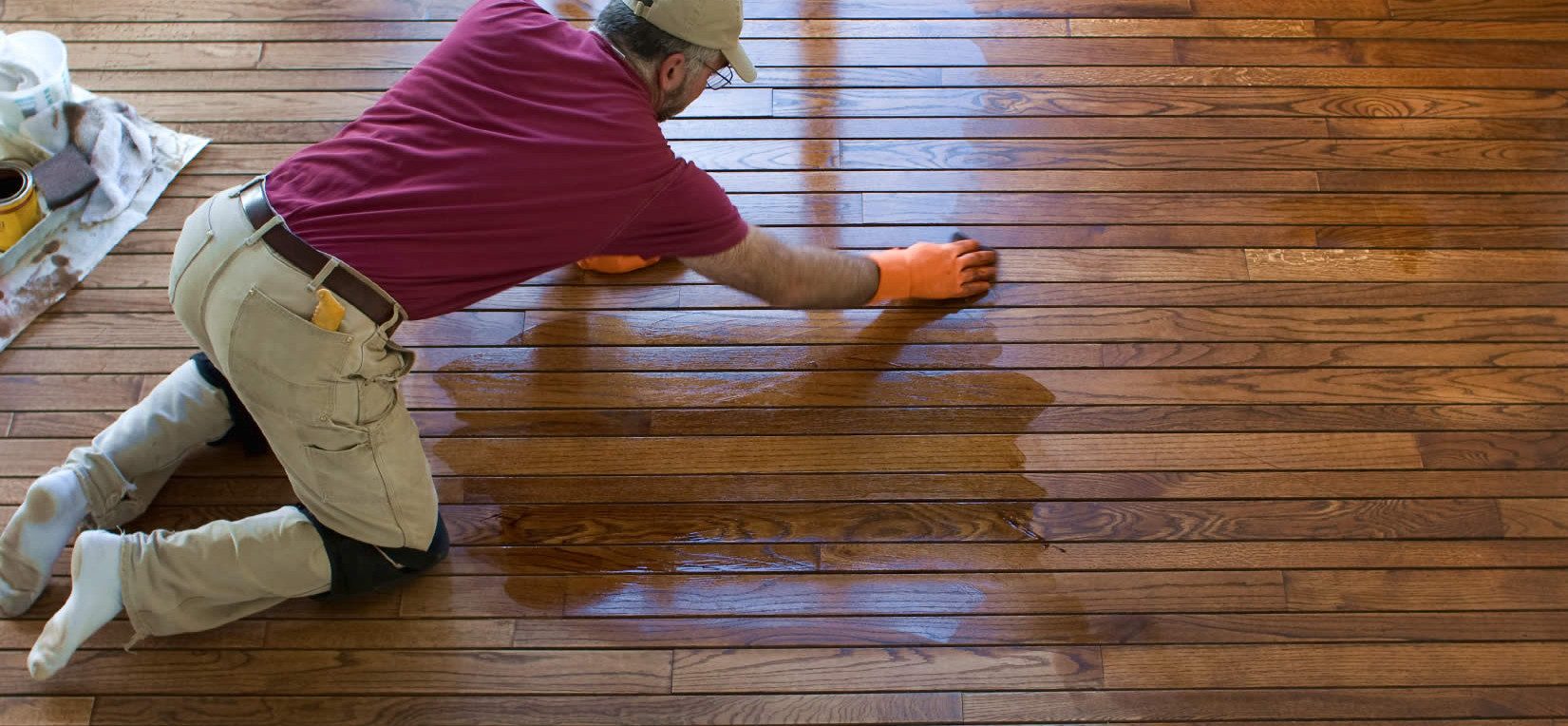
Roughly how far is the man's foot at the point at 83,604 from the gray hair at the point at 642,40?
1.30 meters

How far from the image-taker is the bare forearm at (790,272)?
2346 millimetres

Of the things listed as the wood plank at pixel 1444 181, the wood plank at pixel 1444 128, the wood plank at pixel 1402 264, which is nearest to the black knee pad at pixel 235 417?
the wood plank at pixel 1402 264

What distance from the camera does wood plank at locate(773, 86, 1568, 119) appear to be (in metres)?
3.11

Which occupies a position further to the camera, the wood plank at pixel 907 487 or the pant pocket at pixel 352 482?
the wood plank at pixel 907 487

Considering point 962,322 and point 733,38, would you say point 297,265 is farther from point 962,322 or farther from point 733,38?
point 962,322

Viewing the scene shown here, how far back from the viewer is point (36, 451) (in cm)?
263

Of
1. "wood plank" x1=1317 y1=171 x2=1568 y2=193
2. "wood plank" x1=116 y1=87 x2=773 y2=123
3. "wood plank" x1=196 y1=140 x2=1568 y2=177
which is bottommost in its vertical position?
"wood plank" x1=1317 y1=171 x2=1568 y2=193

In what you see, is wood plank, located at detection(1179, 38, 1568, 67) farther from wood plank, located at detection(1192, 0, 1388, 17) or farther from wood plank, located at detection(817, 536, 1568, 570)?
wood plank, located at detection(817, 536, 1568, 570)

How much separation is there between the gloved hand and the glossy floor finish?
0.08 m

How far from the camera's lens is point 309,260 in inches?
79.6

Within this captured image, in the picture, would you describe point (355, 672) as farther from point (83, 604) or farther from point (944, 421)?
point (944, 421)

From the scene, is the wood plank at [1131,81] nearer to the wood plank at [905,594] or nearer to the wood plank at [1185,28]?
the wood plank at [1185,28]

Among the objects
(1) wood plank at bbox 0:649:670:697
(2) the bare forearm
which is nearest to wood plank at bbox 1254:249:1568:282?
(2) the bare forearm

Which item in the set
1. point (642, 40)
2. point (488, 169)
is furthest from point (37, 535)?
point (642, 40)
